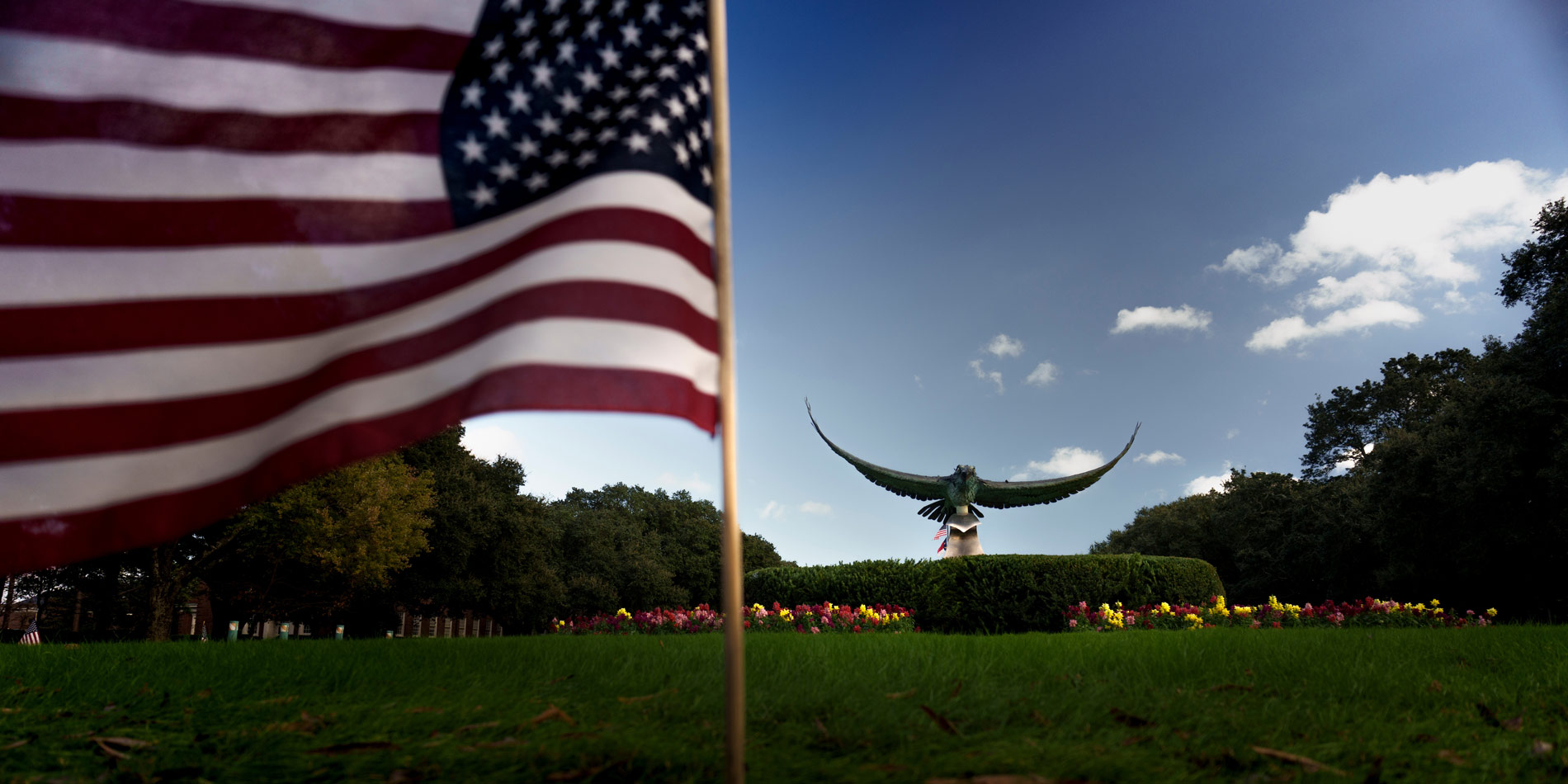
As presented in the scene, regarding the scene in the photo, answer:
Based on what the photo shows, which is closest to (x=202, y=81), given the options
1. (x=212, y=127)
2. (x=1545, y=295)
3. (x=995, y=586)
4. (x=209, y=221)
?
(x=212, y=127)

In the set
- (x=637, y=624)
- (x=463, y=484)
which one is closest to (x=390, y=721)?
(x=637, y=624)

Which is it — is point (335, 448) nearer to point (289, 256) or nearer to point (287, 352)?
point (287, 352)

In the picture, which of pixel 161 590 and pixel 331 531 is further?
pixel 331 531

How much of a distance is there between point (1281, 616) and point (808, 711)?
11333mm

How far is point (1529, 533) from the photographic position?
23.1 metres

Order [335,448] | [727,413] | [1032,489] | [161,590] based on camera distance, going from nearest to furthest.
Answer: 1. [727,413]
2. [335,448]
3. [1032,489]
4. [161,590]

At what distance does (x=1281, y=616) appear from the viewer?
12422mm

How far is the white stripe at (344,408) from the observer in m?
2.70

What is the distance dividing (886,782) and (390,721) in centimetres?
270

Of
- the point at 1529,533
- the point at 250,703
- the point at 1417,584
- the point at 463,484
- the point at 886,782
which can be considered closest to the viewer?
the point at 886,782

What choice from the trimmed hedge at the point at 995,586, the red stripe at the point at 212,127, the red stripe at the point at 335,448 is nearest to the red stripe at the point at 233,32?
the red stripe at the point at 212,127

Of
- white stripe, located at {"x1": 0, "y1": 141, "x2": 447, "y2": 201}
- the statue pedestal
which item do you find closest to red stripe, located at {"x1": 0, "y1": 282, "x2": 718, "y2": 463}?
white stripe, located at {"x1": 0, "y1": 141, "x2": 447, "y2": 201}

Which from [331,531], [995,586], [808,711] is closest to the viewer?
[808,711]

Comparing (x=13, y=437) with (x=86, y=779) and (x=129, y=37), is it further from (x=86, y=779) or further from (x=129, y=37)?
(x=86, y=779)
